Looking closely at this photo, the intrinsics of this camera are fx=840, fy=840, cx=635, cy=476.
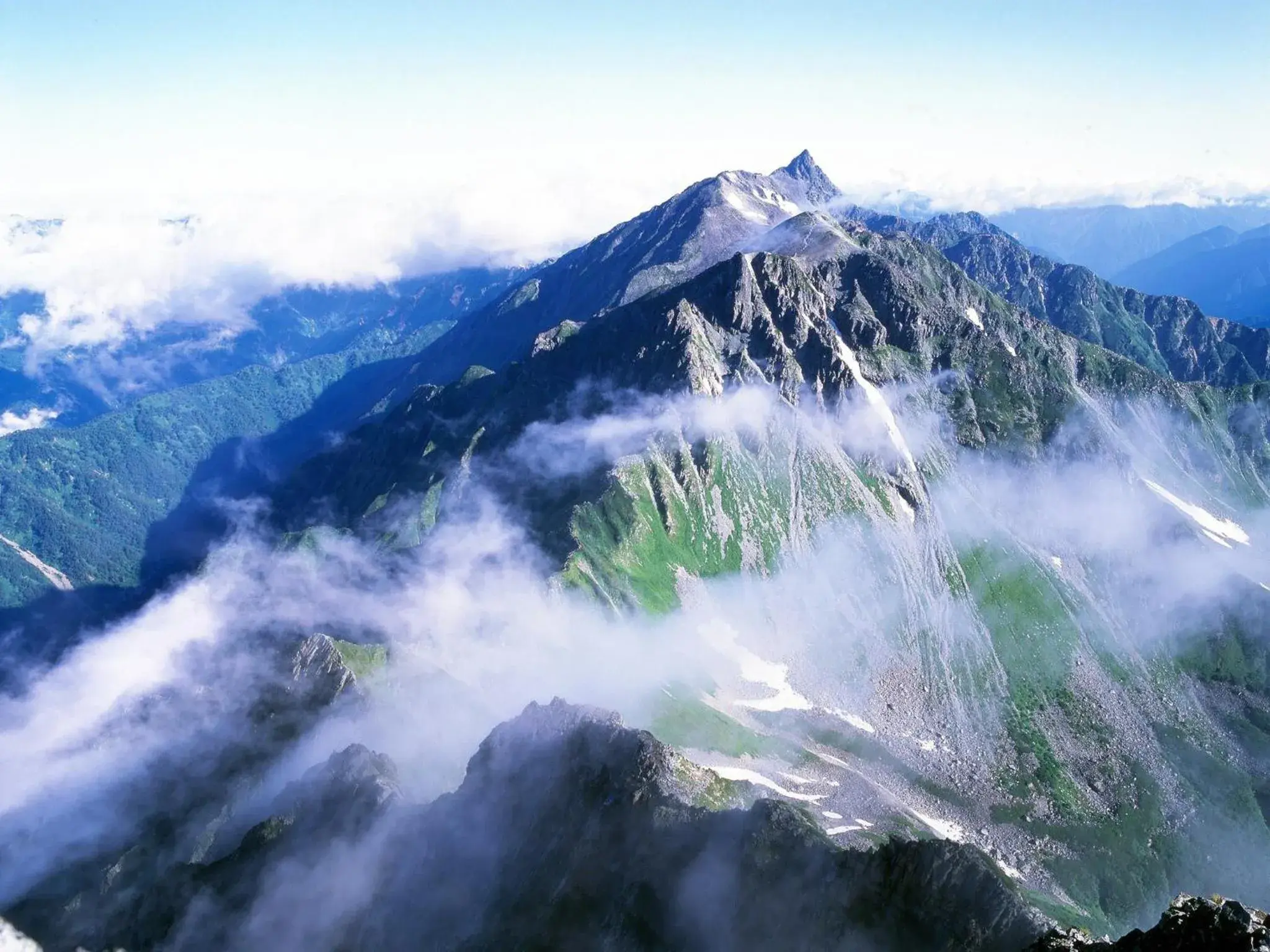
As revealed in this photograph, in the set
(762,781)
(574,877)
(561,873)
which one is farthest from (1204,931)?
(762,781)

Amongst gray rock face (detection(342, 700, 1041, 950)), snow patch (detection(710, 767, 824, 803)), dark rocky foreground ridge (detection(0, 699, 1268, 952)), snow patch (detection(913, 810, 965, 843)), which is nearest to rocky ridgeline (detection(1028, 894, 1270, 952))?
dark rocky foreground ridge (detection(0, 699, 1268, 952))

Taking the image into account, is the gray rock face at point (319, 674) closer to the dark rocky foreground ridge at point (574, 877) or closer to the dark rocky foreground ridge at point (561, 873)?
the dark rocky foreground ridge at point (561, 873)

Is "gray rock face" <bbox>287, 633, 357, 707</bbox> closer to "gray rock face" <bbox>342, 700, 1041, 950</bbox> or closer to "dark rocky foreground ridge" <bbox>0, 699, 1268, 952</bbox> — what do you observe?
"dark rocky foreground ridge" <bbox>0, 699, 1268, 952</bbox>

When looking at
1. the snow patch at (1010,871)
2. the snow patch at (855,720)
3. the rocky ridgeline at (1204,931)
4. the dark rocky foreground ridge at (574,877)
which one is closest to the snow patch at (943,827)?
the snow patch at (1010,871)

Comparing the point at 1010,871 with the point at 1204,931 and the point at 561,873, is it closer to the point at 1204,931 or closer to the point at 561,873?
the point at 561,873

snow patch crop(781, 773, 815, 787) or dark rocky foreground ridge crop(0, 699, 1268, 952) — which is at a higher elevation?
dark rocky foreground ridge crop(0, 699, 1268, 952)

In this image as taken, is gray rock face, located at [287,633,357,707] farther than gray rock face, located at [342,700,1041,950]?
Yes
